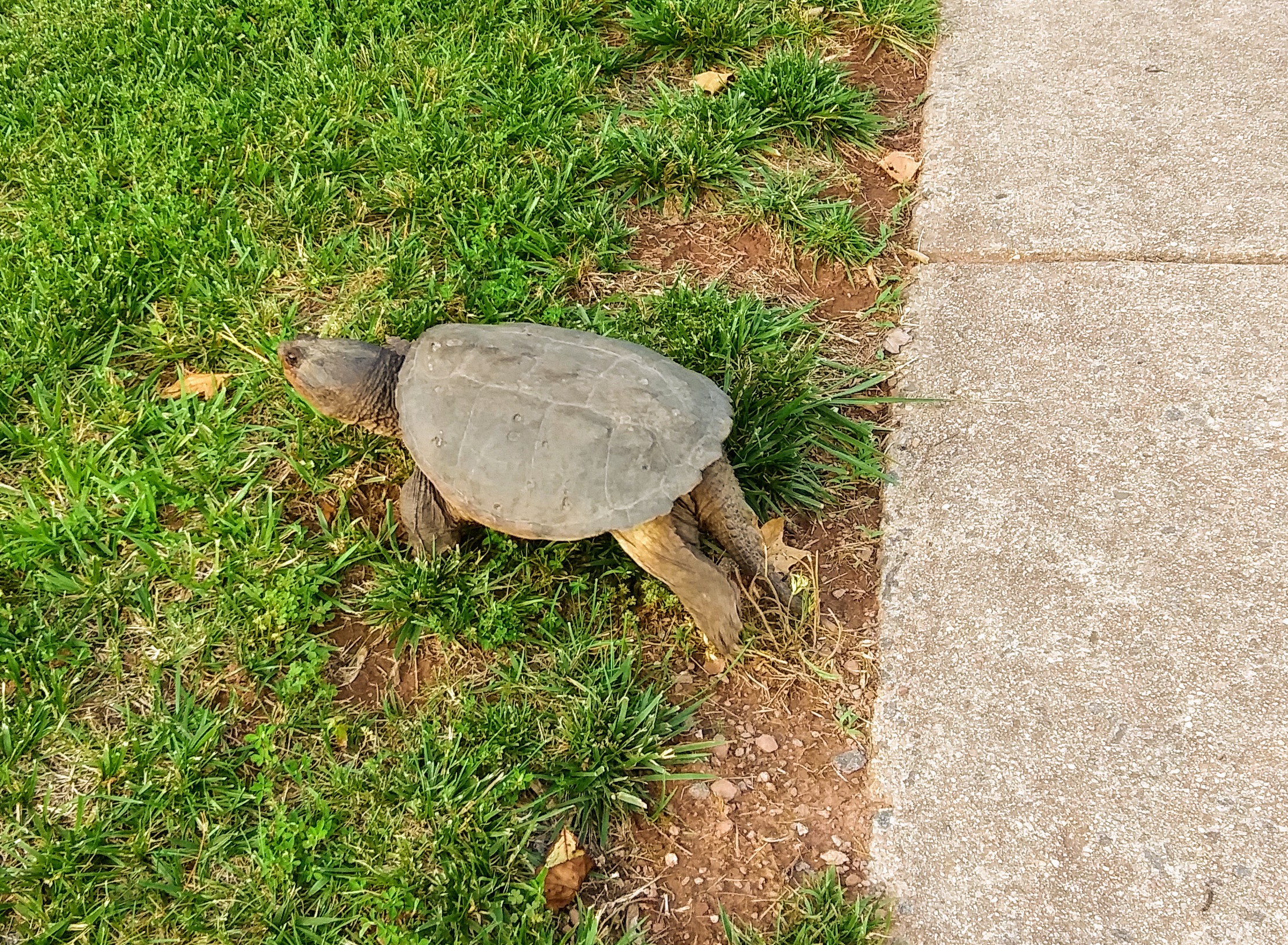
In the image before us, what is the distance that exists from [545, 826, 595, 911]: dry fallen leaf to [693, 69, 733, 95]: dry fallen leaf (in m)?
2.99

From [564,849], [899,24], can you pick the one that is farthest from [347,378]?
[899,24]

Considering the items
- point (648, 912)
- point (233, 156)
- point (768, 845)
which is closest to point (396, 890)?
point (648, 912)

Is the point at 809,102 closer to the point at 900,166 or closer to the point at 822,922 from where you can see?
the point at 900,166

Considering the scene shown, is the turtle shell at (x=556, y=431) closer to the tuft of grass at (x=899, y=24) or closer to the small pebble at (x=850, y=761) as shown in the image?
the small pebble at (x=850, y=761)

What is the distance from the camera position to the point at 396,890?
190 cm

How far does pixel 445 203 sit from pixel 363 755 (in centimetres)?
200

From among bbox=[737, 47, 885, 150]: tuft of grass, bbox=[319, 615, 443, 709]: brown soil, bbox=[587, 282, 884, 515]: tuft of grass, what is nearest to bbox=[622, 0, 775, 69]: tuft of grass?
bbox=[737, 47, 885, 150]: tuft of grass

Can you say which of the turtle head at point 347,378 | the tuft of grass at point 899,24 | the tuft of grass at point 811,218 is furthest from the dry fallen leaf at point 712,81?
the turtle head at point 347,378

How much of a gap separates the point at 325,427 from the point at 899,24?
3.07 metres

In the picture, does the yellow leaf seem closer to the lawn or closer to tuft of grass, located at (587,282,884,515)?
the lawn

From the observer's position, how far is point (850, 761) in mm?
2188

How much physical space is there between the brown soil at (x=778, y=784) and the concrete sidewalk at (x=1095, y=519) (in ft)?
0.24

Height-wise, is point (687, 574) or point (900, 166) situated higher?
point (900, 166)

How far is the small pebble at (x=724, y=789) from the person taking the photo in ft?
7.04
